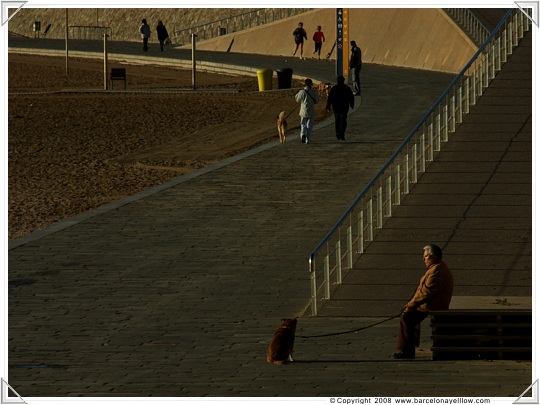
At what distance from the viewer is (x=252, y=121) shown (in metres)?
34.1

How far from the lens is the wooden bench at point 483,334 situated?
12.5 meters

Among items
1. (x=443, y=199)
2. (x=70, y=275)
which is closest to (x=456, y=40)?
(x=443, y=199)

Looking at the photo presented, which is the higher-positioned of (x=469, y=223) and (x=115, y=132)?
(x=115, y=132)

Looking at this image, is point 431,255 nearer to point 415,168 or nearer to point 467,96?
point 415,168

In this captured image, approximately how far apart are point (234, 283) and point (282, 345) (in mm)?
4221

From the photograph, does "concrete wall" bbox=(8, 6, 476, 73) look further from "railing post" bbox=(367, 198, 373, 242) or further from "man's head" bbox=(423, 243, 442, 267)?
"man's head" bbox=(423, 243, 442, 267)

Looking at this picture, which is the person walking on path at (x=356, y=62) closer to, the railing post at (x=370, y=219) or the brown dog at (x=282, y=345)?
the railing post at (x=370, y=219)

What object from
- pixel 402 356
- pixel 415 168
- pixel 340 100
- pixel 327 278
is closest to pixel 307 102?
pixel 340 100

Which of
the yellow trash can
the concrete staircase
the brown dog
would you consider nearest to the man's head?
the brown dog

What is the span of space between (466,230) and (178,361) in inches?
234

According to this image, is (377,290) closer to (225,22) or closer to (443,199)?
(443,199)

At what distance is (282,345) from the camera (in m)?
12.3

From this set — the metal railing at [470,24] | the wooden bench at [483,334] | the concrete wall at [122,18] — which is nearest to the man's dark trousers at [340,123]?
the metal railing at [470,24]

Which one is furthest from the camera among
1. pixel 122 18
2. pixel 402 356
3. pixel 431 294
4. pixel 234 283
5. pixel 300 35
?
pixel 122 18
